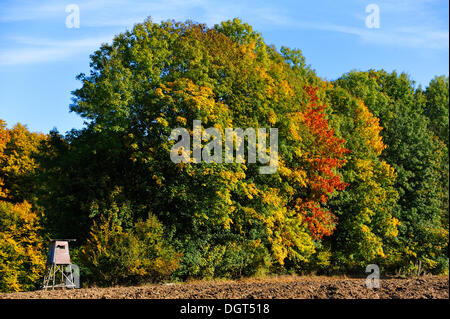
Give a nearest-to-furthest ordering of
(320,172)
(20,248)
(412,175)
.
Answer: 1. (320,172)
2. (20,248)
3. (412,175)

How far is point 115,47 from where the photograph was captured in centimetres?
2591

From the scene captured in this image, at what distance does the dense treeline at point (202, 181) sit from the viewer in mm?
23062

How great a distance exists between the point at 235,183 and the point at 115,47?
9.37 metres

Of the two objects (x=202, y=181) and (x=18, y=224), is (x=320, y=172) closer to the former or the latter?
(x=202, y=181)

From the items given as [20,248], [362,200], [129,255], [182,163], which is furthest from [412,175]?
[20,248]

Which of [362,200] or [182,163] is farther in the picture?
[362,200]

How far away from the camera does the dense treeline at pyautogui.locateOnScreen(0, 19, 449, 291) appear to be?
908 inches

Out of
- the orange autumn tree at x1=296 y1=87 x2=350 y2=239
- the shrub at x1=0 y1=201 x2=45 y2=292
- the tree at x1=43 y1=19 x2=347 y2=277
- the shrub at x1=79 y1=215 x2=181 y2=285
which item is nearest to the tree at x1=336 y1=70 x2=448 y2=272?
the orange autumn tree at x1=296 y1=87 x2=350 y2=239

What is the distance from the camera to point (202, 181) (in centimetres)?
2339

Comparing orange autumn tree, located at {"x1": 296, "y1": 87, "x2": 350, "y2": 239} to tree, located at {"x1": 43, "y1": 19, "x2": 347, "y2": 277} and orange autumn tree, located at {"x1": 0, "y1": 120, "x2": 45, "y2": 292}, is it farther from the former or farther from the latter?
orange autumn tree, located at {"x1": 0, "y1": 120, "x2": 45, "y2": 292}

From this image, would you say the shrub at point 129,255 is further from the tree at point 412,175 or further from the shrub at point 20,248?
the tree at point 412,175

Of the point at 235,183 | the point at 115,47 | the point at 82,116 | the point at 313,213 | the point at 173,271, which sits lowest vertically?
the point at 173,271
